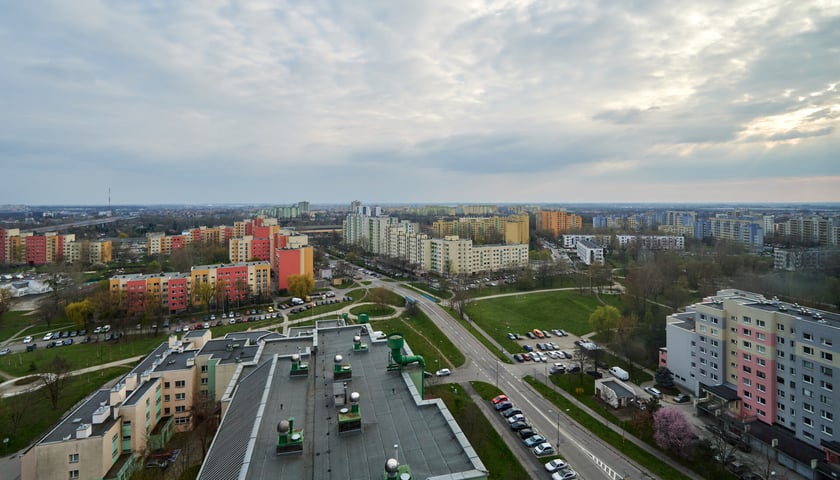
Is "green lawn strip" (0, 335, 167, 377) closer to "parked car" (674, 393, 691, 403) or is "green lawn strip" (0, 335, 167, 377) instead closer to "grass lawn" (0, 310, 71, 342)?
"grass lawn" (0, 310, 71, 342)

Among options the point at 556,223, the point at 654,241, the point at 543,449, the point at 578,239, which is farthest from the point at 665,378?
the point at 556,223

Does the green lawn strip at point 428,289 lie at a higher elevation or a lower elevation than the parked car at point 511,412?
higher

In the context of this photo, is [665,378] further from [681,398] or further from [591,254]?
[591,254]

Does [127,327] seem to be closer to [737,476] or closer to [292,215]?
[737,476]

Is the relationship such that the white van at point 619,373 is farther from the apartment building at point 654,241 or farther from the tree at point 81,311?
the apartment building at point 654,241

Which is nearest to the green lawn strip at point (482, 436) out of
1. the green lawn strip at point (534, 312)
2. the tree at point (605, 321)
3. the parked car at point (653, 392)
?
the green lawn strip at point (534, 312)

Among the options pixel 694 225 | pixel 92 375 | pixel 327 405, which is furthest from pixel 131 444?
pixel 694 225
